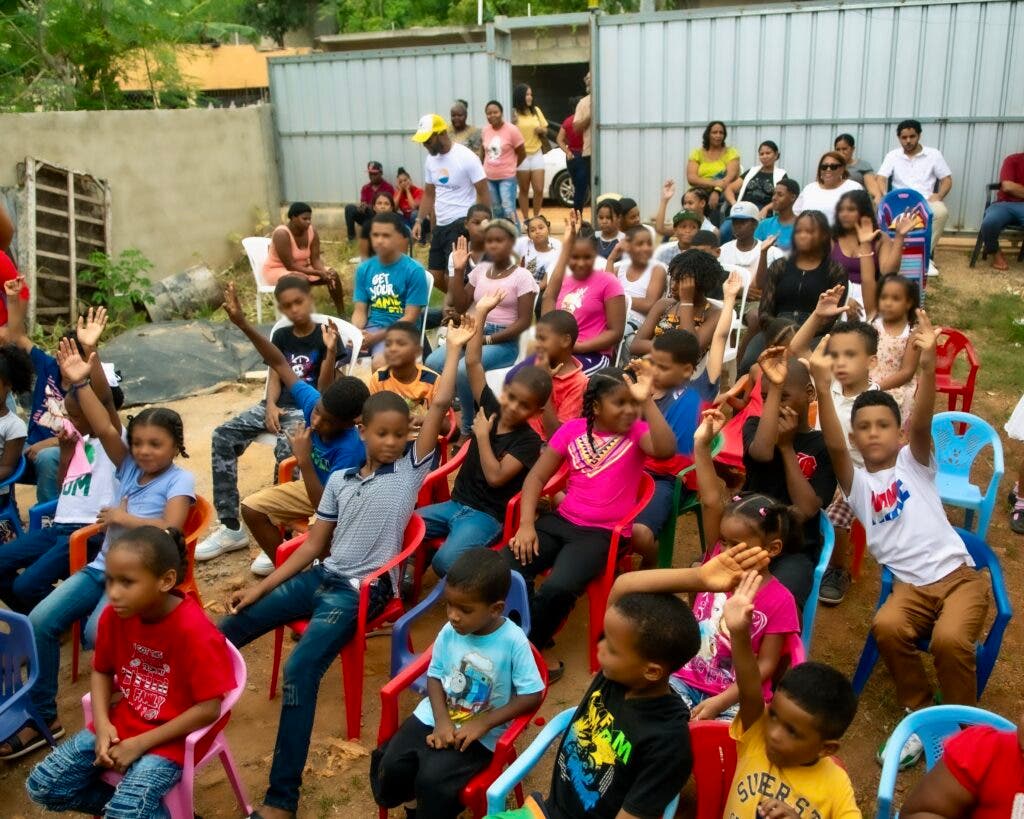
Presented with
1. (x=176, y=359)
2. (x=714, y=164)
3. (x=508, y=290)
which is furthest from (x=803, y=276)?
(x=176, y=359)

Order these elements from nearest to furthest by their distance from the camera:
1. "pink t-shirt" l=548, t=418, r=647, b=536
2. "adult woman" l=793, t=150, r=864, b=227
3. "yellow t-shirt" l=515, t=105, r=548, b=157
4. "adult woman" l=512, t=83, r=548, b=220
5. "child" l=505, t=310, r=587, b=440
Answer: "pink t-shirt" l=548, t=418, r=647, b=536
"child" l=505, t=310, r=587, b=440
"adult woman" l=793, t=150, r=864, b=227
"adult woman" l=512, t=83, r=548, b=220
"yellow t-shirt" l=515, t=105, r=548, b=157

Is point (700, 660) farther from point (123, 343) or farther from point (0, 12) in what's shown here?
point (0, 12)

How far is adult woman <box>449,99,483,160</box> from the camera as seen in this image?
10.6 metres

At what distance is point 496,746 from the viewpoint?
2.86 meters

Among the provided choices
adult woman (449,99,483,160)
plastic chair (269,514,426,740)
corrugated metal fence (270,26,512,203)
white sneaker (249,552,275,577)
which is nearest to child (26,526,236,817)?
plastic chair (269,514,426,740)

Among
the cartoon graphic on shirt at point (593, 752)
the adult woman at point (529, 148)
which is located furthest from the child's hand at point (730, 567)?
the adult woman at point (529, 148)

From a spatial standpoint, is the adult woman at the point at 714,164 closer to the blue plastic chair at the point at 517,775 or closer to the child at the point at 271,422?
the child at the point at 271,422

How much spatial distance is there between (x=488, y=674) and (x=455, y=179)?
6.50 meters

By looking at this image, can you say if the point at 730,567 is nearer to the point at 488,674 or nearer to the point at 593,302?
the point at 488,674

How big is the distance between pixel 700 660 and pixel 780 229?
525cm

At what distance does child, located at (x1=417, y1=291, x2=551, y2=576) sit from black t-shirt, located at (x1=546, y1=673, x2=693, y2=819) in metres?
1.44

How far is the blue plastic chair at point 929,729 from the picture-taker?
95.7 inches

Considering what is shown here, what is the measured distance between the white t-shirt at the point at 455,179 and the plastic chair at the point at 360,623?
545cm

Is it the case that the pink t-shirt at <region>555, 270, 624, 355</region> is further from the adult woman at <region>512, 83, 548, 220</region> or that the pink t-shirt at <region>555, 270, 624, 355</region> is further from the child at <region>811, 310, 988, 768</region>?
the adult woman at <region>512, 83, 548, 220</region>
